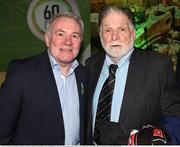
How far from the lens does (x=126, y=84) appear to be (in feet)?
5.88

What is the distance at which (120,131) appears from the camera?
4.47 feet

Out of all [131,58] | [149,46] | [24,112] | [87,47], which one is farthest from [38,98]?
[149,46]

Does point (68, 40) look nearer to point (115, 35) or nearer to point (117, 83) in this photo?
point (115, 35)

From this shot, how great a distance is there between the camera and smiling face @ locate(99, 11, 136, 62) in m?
1.83

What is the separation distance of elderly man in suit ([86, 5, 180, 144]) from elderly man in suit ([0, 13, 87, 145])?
12 centimetres

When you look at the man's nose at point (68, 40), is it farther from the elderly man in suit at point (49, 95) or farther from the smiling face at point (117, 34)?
the smiling face at point (117, 34)

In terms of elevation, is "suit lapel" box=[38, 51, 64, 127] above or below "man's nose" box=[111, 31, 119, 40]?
below

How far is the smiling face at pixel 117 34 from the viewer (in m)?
1.83

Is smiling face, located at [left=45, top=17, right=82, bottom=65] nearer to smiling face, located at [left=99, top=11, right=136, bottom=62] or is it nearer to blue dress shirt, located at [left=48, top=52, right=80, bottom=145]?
blue dress shirt, located at [left=48, top=52, right=80, bottom=145]

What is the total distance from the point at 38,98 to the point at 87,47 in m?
2.19

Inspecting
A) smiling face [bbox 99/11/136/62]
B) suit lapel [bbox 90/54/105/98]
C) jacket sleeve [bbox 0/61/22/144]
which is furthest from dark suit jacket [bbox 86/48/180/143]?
jacket sleeve [bbox 0/61/22/144]

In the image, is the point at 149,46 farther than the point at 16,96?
Yes

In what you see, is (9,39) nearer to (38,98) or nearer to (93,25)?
(93,25)

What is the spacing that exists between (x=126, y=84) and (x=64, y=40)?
0.48 meters
